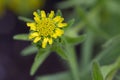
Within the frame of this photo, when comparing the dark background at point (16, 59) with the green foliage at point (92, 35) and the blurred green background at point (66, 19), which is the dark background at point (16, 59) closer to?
the blurred green background at point (66, 19)

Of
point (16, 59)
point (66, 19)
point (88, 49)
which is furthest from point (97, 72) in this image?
point (16, 59)

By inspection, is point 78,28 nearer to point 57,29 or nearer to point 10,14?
point 57,29

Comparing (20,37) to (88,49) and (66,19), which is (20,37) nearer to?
(88,49)

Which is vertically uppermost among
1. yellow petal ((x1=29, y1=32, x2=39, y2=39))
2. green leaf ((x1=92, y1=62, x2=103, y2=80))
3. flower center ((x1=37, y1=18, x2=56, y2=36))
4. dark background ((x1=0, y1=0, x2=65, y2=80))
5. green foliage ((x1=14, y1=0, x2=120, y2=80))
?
dark background ((x1=0, y1=0, x2=65, y2=80))

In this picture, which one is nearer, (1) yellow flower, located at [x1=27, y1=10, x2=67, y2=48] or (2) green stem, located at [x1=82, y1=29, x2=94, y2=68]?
(1) yellow flower, located at [x1=27, y1=10, x2=67, y2=48]

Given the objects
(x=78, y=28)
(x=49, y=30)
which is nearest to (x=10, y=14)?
(x=78, y=28)

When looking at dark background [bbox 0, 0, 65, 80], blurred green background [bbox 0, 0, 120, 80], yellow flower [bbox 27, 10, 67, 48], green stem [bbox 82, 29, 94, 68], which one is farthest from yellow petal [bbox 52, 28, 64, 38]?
dark background [bbox 0, 0, 65, 80]

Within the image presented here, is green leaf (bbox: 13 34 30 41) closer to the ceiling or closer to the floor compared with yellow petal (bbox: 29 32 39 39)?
closer to the ceiling

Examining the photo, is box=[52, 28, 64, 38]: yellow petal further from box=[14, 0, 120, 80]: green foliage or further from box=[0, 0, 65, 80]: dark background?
box=[0, 0, 65, 80]: dark background

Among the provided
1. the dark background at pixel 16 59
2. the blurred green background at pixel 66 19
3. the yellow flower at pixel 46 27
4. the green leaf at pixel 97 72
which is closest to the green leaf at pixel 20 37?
the yellow flower at pixel 46 27
